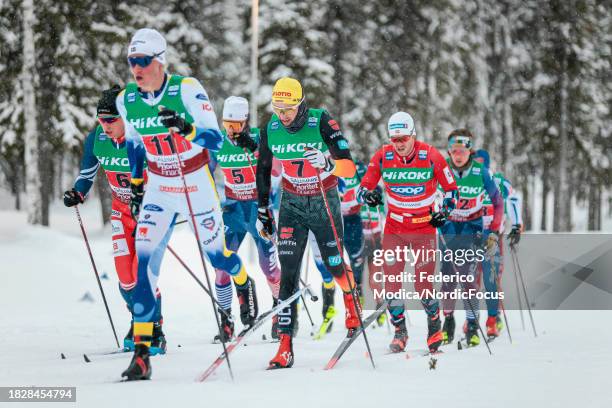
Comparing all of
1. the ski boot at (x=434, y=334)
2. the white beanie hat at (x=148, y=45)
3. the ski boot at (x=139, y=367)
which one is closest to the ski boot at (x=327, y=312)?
the ski boot at (x=434, y=334)

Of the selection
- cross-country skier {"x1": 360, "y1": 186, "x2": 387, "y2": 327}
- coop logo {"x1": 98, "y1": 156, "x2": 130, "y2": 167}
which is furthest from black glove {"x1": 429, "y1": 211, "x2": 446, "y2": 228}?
cross-country skier {"x1": 360, "y1": 186, "x2": 387, "y2": 327}

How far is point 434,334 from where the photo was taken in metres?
7.78

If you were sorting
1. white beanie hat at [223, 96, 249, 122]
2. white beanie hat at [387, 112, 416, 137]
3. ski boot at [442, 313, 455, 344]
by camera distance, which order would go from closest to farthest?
white beanie hat at [387, 112, 416, 137] → white beanie hat at [223, 96, 249, 122] → ski boot at [442, 313, 455, 344]

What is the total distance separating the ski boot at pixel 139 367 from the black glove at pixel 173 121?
168cm

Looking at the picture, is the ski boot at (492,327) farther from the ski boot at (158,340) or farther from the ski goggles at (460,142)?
the ski boot at (158,340)

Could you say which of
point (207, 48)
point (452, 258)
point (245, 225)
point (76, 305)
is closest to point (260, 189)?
point (245, 225)

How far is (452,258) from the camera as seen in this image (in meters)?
8.90

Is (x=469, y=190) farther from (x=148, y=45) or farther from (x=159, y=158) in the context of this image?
(x=148, y=45)

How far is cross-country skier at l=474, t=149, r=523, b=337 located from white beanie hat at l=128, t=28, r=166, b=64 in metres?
5.20

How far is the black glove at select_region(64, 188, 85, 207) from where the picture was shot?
7.15 metres

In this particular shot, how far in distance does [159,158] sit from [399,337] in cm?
337

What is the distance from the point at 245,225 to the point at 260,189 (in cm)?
192

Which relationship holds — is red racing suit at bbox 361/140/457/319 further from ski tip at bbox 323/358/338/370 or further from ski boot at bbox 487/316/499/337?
ski boot at bbox 487/316/499/337

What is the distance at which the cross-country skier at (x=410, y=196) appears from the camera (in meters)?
7.68
